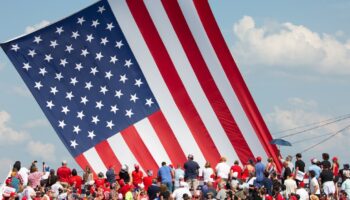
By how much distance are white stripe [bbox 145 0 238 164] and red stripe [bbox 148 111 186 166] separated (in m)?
1.28

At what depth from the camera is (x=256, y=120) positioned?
144 ft

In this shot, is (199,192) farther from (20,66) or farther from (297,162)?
(20,66)

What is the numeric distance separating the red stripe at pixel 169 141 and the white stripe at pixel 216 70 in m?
2.38

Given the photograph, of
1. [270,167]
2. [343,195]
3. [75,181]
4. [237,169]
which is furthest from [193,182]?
Answer: [343,195]

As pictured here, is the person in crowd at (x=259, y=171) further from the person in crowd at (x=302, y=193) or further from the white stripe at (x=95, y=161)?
the white stripe at (x=95, y=161)

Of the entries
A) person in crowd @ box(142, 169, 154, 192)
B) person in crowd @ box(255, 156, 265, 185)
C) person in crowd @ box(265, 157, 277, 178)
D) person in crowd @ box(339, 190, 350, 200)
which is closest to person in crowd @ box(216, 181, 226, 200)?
person in crowd @ box(255, 156, 265, 185)

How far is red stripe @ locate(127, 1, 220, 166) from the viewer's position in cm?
4362

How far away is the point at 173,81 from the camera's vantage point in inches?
1726

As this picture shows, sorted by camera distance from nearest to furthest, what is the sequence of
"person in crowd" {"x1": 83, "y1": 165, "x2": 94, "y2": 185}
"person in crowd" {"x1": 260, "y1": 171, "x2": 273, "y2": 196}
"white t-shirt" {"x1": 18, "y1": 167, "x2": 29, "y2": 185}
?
"person in crowd" {"x1": 260, "y1": 171, "x2": 273, "y2": 196} → "white t-shirt" {"x1": 18, "y1": 167, "x2": 29, "y2": 185} → "person in crowd" {"x1": 83, "y1": 165, "x2": 94, "y2": 185}

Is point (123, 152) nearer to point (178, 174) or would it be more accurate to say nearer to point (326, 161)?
point (178, 174)

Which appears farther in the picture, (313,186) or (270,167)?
(270,167)

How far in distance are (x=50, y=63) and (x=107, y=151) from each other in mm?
3846

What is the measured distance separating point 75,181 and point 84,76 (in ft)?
14.9

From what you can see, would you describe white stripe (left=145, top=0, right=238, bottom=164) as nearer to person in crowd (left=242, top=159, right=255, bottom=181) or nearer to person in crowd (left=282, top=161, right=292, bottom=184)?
person in crowd (left=242, top=159, right=255, bottom=181)
